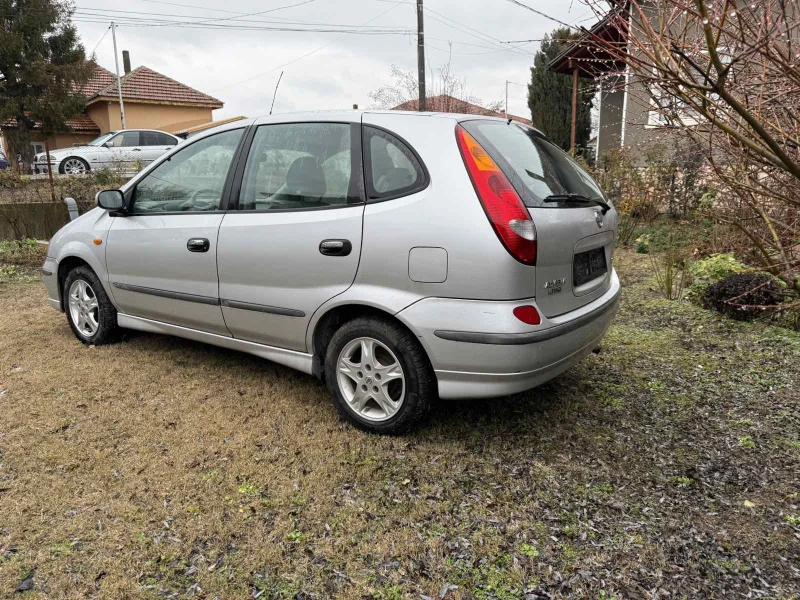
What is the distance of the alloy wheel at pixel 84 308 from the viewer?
4.50m

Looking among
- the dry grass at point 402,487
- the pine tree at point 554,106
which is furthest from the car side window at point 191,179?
the pine tree at point 554,106

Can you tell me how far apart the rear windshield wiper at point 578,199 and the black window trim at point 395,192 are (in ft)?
1.90

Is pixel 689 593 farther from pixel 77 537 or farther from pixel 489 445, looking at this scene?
pixel 77 537

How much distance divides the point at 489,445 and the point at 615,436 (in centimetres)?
68

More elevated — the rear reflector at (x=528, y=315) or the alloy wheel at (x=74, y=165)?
the alloy wheel at (x=74, y=165)

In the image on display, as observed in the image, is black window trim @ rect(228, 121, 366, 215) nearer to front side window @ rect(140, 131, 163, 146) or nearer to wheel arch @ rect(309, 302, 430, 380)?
wheel arch @ rect(309, 302, 430, 380)

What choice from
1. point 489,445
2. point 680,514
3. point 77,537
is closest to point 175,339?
point 77,537

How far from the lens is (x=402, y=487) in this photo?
2631 mm

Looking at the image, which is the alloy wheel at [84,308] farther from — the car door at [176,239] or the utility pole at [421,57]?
the utility pole at [421,57]

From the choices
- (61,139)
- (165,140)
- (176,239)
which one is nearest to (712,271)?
(176,239)

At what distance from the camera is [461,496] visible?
8.41 ft

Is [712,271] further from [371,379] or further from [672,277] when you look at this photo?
[371,379]

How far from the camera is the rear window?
8.89 ft

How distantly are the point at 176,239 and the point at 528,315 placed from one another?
234cm
